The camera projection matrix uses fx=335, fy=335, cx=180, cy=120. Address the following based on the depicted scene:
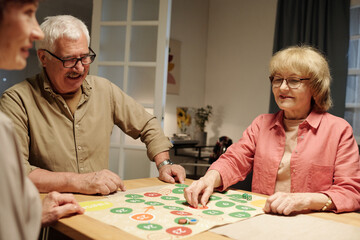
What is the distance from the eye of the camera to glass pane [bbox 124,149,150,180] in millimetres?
3131

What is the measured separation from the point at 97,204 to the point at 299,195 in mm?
699

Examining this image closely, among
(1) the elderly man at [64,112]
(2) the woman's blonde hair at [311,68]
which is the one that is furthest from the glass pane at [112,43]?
(2) the woman's blonde hair at [311,68]

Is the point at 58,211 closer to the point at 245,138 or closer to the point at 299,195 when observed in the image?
the point at 299,195

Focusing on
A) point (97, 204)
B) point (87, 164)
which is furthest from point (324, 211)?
point (87, 164)

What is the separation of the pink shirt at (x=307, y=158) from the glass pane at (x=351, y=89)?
7.90 ft

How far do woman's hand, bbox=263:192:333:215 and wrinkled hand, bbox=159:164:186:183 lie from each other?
53cm

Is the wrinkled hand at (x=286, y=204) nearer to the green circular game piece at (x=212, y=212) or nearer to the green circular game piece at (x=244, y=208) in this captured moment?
the green circular game piece at (x=244, y=208)

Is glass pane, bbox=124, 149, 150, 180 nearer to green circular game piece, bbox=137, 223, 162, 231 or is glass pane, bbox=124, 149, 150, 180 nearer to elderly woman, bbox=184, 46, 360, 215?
elderly woman, bbox=184, 46, 360, 215

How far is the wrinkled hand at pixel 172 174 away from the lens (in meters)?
1.58

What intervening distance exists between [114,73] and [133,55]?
0.26 meters

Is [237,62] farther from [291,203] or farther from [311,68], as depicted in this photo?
[291,203]

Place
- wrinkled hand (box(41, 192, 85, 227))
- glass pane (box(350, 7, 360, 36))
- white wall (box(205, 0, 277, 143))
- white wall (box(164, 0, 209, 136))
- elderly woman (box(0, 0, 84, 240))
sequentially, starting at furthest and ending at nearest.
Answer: white wall (box(164, 0, 209, 136)) → white wall (box(205, 0, 277, 143)) → glass pane (box(350, 7, 360, 36)) → wrinkled hand (box(41, 192, 85, 227)) → elderly woman (box(0, 0, 84, 240))

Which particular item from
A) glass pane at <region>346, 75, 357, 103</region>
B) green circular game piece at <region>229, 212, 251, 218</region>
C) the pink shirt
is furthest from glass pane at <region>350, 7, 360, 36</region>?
green circular game piece at <region>229, 212, 251, 218</region>

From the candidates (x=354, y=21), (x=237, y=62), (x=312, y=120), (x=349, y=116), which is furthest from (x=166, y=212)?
(x=237, y=62)
